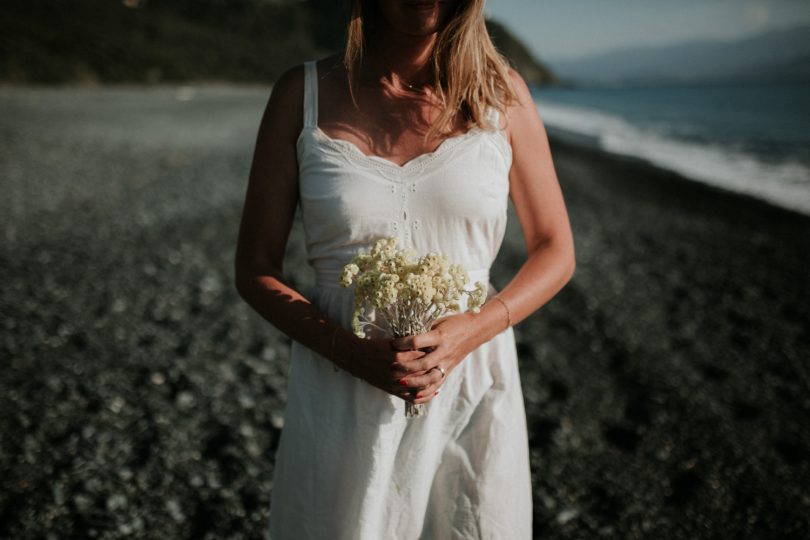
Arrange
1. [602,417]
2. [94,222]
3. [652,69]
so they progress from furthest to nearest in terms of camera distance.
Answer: [652,69] < [94,222] < [602,417]

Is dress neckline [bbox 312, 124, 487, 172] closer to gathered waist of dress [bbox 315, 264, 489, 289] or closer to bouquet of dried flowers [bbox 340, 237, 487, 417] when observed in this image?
bouquet of dried flowers [bbox 340, 237, 487, 417]

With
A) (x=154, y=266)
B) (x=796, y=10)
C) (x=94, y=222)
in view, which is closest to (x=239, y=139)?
(x=94, y=222)

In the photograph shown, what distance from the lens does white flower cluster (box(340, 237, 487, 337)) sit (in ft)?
5.40

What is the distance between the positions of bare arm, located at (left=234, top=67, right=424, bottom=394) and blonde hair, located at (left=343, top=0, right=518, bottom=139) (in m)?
0.25

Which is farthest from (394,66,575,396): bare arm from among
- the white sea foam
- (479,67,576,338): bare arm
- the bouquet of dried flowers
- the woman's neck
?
the white sea foam

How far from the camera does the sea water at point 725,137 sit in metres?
17.2

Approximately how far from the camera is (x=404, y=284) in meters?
1.67

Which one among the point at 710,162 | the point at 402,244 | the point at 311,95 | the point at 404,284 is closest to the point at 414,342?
the point at 404,284

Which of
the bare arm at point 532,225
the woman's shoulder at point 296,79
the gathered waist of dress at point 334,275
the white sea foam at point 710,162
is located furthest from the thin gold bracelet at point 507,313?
the white sea foam at point 710,162

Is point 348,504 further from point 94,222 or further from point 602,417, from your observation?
point 94,222

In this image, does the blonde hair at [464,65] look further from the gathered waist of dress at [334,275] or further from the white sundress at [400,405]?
the gathered waist of dress at [334,275]

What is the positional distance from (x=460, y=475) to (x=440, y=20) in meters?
1.68

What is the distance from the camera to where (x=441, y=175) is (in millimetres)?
1906

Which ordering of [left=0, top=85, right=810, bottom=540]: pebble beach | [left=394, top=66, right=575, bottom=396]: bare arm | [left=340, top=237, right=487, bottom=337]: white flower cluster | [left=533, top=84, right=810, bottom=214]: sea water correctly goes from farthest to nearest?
[left=533, top=84, right=810, bottom=214]: sea water → [left=0, top=85, right=810, bottom=540]: pebble beach → [left=394, top=66, right=575, bottom=396]: bare arm → [left=340, top=237, right=487, bottom=337]: white flower cluster
